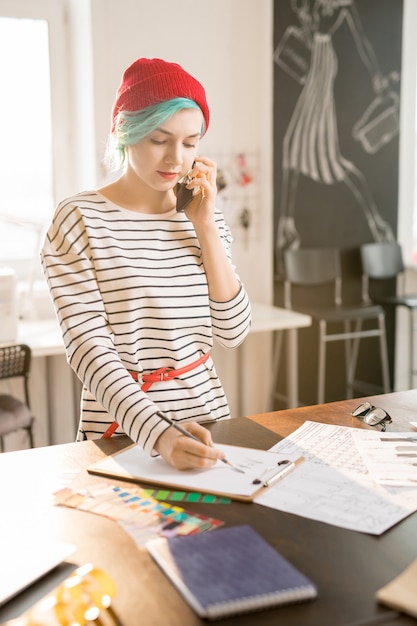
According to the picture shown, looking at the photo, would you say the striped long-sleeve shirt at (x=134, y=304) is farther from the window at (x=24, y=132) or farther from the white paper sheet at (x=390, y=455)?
the window at (x=24, y=132)

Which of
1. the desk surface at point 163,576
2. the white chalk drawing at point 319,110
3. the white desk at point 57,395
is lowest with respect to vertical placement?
the white desk at point 57,395

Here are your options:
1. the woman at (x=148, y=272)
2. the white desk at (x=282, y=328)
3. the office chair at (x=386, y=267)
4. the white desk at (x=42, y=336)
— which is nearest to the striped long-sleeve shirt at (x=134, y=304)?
the woman at (x=148, y=272)

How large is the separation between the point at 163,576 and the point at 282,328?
9.04 ft

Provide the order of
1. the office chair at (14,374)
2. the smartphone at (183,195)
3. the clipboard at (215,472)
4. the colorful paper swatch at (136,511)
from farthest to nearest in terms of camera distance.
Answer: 1. the office chair at (14,374)
2. the smartphone at (183,195)
3. the clipboard at (215,472)
4. the colorful paper swatch at (136,511)

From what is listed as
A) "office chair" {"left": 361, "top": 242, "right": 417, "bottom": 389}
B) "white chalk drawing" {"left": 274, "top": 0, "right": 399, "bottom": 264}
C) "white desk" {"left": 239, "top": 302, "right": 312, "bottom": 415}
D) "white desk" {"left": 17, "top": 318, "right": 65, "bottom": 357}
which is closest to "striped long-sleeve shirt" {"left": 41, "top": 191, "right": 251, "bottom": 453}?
"white desk" {"left": 17, "top": 318, "right": 65, "bottom": 357}

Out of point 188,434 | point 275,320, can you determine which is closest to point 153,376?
point 188,434

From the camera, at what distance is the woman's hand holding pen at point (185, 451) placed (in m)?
1.22

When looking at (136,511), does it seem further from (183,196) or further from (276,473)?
(183,196)

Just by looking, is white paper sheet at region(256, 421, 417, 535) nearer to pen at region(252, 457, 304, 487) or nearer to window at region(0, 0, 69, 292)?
pen at region(252, 457, 304, 487)

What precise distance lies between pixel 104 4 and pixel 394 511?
10.4 feet

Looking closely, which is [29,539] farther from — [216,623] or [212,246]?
[212,246]

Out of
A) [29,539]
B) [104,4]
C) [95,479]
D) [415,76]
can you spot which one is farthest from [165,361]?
[415,76]

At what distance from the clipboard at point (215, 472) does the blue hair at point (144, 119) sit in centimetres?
61

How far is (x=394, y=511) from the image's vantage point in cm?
111
